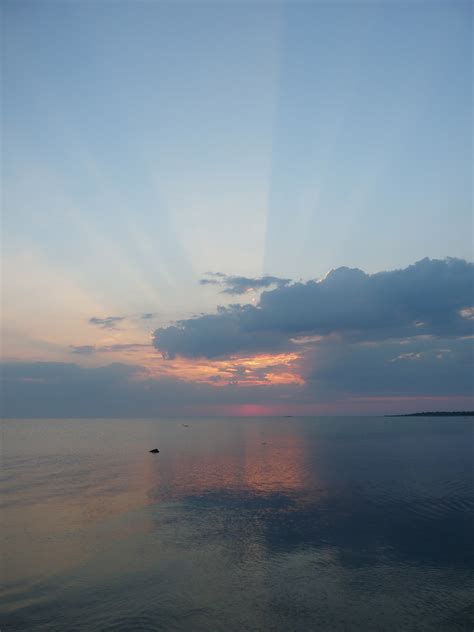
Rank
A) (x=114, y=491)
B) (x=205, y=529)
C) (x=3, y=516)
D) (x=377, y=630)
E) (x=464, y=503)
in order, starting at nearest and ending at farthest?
(x=377, y=630) → (x=205, y=529) → (x=3, y=516) → (x=464, y=503) → (x=114, y=491)

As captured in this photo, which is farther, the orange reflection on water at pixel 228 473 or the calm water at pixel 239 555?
the orange reflection on water at pixel 228 473

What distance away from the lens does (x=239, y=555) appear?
101 feet

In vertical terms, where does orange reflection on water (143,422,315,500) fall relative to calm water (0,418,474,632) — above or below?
above

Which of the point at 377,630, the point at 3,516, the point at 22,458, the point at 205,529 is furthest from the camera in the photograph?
the point at 22,458

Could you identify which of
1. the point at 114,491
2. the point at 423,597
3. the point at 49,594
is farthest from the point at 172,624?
the point at 114,491

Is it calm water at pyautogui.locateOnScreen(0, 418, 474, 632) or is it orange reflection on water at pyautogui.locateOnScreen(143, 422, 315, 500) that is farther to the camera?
orange reflection on water at pyautogui.locateOnScreen(143, 422, 315, 500)

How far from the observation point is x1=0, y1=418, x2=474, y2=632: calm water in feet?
73.2

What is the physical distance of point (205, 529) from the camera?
A: 124ft

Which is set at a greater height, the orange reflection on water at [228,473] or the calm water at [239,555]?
the orange reflection on water at [228,473]

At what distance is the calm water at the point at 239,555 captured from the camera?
878 inches

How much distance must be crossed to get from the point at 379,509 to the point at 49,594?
32.5 meters

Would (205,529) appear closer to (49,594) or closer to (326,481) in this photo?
(49,594)

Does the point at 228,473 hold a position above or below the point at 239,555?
above

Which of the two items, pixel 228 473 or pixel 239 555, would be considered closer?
pixel 239 555
